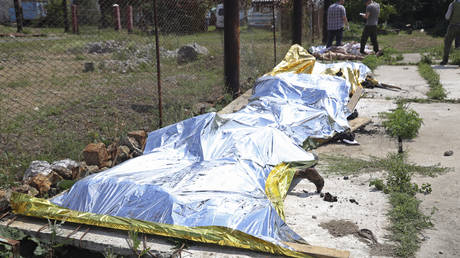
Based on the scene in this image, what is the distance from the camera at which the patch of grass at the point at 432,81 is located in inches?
300

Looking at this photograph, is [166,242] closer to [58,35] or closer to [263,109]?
[263,109]

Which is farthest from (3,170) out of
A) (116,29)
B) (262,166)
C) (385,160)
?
(116,29)

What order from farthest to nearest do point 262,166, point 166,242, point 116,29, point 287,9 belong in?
point 287,9, point 116,29, point 262,166, point 166,242

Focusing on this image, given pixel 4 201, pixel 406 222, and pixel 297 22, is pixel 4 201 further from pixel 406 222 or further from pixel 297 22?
pixel 297 22

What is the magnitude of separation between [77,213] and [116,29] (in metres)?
6.89

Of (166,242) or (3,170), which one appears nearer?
(166,242)

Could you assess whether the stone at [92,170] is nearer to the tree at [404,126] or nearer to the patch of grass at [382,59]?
the tree at [404,126]

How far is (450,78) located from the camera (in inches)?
380

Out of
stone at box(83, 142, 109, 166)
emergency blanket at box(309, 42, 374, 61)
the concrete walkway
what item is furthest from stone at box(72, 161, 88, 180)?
the concrete walkway

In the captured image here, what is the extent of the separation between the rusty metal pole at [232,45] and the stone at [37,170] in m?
4.08

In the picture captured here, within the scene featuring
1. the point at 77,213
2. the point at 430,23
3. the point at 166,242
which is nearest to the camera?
the point at 166,242

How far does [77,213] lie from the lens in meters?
3.07

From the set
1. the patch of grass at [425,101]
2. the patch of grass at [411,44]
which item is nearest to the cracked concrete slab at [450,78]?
the patch of grass at [425,101]

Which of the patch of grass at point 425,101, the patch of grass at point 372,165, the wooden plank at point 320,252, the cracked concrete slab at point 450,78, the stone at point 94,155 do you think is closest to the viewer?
the wooden plank at point 320,252
